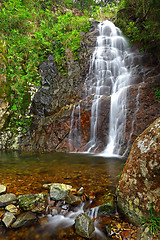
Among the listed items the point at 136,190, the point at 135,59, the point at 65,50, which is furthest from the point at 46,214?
→ the point at 65,50

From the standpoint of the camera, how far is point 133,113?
23.9 ft

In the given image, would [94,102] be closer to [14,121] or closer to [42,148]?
[42,148]

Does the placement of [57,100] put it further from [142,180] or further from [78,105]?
[142,180]

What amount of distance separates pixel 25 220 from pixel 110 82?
1013 centimetres

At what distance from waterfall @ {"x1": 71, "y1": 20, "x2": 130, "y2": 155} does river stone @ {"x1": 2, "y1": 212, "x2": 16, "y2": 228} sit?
5.71 meters

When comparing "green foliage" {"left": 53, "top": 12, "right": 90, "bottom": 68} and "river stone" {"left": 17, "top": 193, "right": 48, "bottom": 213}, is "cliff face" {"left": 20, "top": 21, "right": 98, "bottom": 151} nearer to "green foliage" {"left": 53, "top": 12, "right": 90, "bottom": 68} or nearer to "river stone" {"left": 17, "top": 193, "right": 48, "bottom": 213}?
"green foliage" {"left": 53, "top": 12, "right": 90, "bottom": 68}

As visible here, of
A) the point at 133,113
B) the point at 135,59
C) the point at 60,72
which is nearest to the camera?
the point at 133,113

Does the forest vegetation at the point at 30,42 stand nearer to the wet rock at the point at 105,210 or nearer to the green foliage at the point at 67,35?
the green foliage at the point at 67,35

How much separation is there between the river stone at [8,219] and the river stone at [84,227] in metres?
0.97

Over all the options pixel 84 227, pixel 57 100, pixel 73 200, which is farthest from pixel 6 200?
pixel 57 100

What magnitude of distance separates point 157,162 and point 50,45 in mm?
14927

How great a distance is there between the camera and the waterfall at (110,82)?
307 inches

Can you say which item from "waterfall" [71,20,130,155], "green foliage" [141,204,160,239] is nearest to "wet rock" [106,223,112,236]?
"green foliage" [141,204,160,239]

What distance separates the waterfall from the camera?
25.6 ft
